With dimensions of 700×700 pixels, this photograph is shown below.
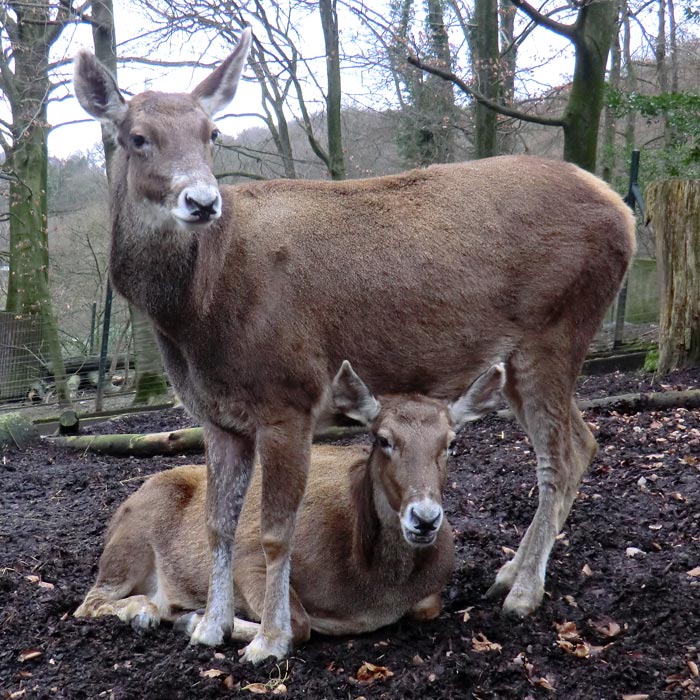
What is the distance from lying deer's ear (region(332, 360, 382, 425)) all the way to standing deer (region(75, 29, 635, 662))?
0.16 meters

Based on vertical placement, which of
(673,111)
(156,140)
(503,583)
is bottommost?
(503,583)

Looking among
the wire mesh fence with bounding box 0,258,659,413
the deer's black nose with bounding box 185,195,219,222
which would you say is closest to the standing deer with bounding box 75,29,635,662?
the deer's black nose with bounding box 185,195,219,222

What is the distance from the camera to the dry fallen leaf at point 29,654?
463 cm

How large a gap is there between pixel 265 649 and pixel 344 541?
2.69 feet

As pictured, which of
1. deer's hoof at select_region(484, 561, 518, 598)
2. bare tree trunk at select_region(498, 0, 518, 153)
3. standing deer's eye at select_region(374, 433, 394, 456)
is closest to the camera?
standing deer's eye at select_region(374, 433, 394, 456)

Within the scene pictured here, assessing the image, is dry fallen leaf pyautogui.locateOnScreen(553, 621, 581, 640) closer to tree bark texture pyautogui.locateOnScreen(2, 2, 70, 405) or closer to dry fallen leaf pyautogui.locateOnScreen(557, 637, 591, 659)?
dry fallen leaf pyautogui.locateOnScreen(557, 637, 591, 659)

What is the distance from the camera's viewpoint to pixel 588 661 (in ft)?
13.9

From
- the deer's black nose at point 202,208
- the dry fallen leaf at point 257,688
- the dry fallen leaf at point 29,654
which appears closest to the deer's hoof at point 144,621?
the dry fallen leaf at point 29,654

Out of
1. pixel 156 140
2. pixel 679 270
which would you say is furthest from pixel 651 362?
pixel 156 140

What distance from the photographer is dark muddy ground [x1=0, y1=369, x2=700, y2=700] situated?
4.14 meters

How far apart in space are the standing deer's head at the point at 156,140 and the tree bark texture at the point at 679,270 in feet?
20.7

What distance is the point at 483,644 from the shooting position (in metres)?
4.55

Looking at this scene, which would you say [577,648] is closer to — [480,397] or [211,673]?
[480,397]

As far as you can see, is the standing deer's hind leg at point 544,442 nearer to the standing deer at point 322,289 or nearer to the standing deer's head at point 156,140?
the standing deer at point 322,289
